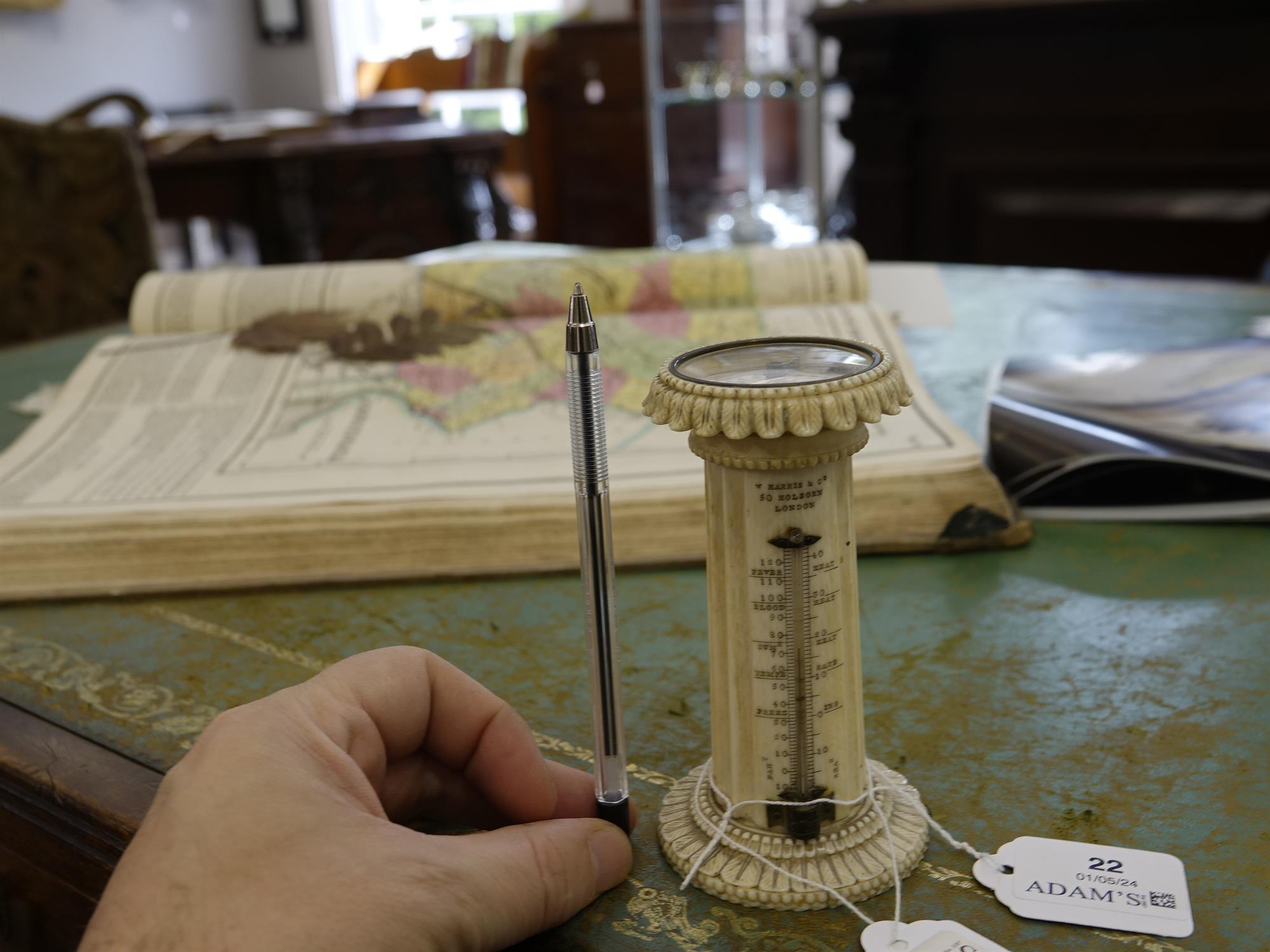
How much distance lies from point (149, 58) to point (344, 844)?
8.37 m

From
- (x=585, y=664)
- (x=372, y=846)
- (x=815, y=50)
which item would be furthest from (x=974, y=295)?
(x=815, y=50)

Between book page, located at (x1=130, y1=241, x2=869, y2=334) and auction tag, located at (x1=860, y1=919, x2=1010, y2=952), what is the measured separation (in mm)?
746

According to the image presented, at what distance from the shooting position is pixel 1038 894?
448 mm

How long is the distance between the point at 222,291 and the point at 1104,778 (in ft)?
3.16

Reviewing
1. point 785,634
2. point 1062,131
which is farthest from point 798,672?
point 1062,131

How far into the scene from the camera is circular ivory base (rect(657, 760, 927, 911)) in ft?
1.48

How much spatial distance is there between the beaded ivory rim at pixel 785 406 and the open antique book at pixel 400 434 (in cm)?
36

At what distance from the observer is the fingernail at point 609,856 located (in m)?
0.46

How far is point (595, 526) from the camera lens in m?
0.45

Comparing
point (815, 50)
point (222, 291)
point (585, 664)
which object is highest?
point (815, 50)

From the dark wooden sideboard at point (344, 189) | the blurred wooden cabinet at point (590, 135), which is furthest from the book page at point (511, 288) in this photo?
the blurred wooden cabinet at point (590, 135)

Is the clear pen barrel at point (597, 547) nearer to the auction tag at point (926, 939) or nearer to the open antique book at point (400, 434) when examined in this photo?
the auction tag at point (926, 939)

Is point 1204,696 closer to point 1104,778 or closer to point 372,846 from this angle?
point 1104,778

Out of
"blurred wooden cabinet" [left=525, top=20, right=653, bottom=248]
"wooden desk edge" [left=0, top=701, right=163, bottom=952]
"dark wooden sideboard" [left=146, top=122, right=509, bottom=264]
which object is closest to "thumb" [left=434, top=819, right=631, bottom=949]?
"wooden desk edge" [left=0, top=701, right=163, bottom=952]
